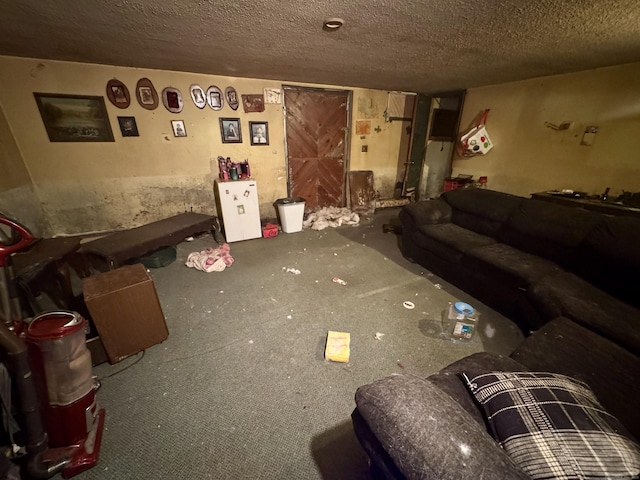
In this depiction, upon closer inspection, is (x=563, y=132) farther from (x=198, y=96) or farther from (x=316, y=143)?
(x=198, y=96)

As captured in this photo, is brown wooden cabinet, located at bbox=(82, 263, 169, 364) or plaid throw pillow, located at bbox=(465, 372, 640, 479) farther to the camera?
brown wooden cabinet, located at bbox=(82, 263, 169, 364)

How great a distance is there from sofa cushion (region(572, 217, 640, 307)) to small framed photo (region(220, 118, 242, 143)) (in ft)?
13.8

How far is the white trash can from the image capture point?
3.98 metres

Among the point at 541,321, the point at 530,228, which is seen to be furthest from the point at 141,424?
the point at 530,228

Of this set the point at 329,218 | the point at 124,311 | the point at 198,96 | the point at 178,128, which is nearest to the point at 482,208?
the point at 329,218

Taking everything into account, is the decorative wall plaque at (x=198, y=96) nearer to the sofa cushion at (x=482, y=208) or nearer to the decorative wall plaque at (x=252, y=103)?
the decorative wall plaque at (x=252, y=103)

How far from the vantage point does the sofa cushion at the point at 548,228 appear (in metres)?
2.10

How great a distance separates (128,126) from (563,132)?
18.8 ft

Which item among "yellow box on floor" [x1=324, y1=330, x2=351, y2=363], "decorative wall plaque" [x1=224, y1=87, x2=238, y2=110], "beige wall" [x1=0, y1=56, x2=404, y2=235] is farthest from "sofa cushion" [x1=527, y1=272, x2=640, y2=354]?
"decorative wall plaque" [x1=224, y1=87, x2=238, y2=110]

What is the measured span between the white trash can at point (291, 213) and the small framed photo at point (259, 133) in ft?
3.28

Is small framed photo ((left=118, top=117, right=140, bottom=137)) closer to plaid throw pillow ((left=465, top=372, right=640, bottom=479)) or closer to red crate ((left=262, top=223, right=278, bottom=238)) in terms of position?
red crate ((left=262, top=223, right=278, bottom=238))

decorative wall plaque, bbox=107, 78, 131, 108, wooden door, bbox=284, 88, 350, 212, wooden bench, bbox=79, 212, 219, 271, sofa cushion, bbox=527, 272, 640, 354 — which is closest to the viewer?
sofa cushion, bbox=527, 272, 640, 354

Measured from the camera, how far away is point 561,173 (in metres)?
3.45

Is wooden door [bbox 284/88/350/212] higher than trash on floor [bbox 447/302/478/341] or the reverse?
higher
